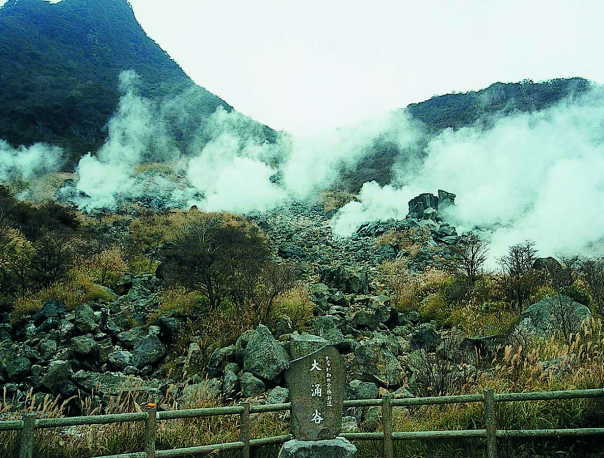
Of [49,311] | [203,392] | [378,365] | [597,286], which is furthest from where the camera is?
[49,311]

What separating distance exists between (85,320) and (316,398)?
6.91m

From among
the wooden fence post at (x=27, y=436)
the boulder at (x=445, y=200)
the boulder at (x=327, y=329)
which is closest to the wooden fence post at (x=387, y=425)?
the wooden fence post at (x=27, y=436)

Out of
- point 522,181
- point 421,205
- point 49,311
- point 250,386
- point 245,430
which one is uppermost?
point 522,181

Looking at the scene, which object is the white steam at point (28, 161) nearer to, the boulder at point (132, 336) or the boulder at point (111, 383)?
the boulder at point (132, 336)

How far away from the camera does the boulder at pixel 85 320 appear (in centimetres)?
970

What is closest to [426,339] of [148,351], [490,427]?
[490,427]

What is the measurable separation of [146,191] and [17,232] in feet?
53.2

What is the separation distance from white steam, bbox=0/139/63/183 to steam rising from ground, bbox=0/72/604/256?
10 centimetres

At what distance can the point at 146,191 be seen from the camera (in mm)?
31547

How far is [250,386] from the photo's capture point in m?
6.98

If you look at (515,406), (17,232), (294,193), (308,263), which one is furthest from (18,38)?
(515,406)

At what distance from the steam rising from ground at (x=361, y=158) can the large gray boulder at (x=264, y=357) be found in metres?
12.0

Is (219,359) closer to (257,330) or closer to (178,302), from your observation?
(257,330)

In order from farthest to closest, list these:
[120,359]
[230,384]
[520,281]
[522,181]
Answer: [522,181] → [520,281] → [120,359] → [230,384]
